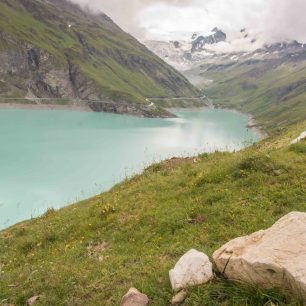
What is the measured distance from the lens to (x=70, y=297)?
39.2 feet

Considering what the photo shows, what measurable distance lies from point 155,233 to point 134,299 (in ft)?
18.6

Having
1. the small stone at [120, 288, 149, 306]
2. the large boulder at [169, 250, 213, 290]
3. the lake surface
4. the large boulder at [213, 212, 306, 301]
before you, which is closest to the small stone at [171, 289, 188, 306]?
the large boulder at [169, 250, 213, 290]

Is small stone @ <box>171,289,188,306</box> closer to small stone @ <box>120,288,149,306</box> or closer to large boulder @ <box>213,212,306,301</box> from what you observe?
small stone @ <box>120,288,149,306</box>

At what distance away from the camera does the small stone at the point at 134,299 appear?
405 inches

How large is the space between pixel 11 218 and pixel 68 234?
39569mm

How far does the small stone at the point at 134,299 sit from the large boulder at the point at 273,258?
2025mm

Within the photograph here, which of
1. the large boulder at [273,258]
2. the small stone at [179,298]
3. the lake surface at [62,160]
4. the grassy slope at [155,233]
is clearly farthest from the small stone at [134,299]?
the lake surface at [62,160]

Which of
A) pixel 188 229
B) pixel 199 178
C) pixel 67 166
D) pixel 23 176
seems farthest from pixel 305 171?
pixel 67 166

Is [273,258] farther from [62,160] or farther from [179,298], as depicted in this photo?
[62,160]

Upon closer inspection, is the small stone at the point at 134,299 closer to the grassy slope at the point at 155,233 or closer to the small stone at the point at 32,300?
the grassy slope at the point at 155,233

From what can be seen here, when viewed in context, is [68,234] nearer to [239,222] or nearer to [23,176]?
[239,222]

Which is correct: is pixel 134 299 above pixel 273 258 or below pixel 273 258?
below

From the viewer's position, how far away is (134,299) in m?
10.4

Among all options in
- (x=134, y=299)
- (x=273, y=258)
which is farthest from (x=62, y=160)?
(x=273, y=258)
